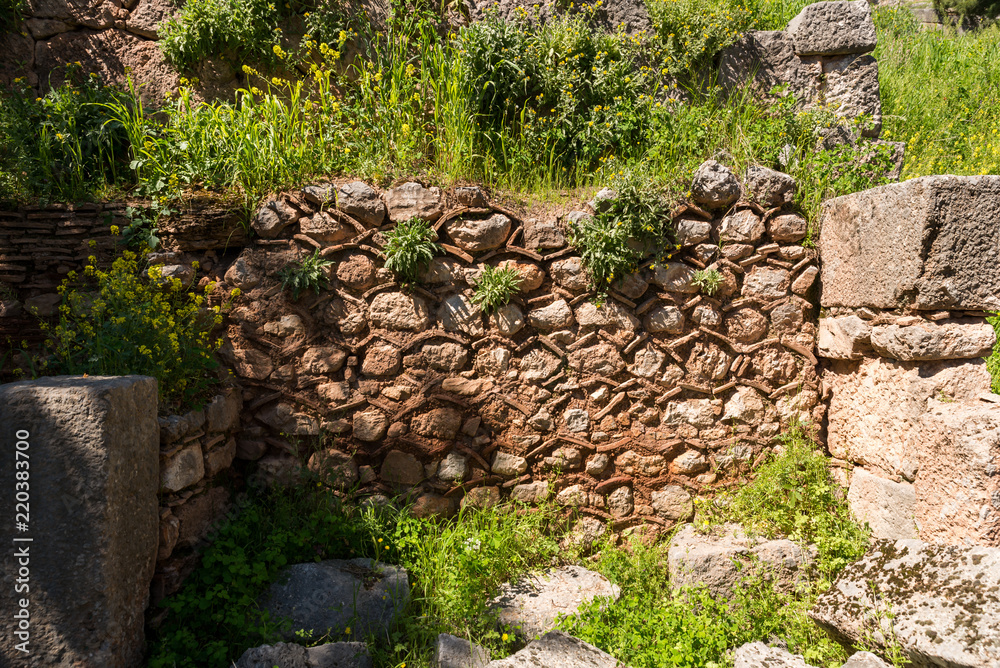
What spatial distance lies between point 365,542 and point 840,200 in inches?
144

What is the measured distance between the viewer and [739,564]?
3312 millimetres

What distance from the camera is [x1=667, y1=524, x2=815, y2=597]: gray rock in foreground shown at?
3.32 m

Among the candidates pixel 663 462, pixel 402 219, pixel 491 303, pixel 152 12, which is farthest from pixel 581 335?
pixel 152 12

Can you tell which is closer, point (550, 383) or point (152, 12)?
point (550, 383)

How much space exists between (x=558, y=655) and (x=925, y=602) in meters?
1.63

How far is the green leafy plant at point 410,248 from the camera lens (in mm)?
3449

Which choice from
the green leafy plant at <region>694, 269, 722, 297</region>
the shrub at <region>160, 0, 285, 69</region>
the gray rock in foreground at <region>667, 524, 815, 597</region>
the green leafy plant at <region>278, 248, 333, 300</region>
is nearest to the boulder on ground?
the green leafy plant at <region>694, 269, 722, 297</region>

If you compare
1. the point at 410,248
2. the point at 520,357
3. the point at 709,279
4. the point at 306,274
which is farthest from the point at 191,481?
the point at 709,279

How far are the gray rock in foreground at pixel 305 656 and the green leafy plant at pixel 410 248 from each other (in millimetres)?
2033

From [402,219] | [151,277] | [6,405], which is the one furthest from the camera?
[402,219]

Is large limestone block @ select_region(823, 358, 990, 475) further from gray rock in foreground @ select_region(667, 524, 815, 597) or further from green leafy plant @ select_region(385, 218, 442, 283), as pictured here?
green leafy plant @ select_region(385, 218, 442, 283)

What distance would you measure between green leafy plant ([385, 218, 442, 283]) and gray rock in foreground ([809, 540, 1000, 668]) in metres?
2.86

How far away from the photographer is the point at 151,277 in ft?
10.8

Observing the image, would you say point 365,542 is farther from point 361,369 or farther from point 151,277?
point 151,277
